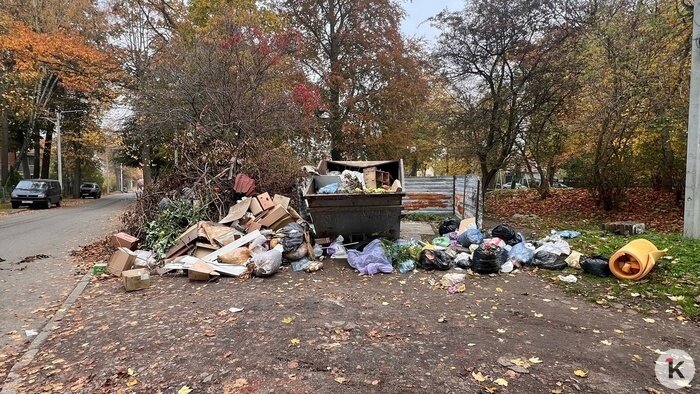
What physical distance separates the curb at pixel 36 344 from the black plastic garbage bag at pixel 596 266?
6.55 metres

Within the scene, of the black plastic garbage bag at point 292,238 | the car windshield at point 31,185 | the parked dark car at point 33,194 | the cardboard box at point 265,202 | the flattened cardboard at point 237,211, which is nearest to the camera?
the black plastic garbage bag at point 292,238

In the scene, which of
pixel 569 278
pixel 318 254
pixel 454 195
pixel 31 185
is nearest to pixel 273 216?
pixel 318 254

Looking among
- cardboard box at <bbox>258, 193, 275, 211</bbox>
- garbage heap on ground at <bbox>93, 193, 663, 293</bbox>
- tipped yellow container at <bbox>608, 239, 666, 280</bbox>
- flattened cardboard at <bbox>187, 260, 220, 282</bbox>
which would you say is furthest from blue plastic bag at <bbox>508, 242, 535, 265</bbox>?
flattened cardboard at <bbox>187, 260, 220, 282</bbox>

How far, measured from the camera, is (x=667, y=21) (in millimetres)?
9781

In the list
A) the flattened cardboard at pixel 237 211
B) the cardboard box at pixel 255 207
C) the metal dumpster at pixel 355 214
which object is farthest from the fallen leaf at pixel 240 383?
the cardboard box at pixel 255 207

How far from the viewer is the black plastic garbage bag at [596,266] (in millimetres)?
5941

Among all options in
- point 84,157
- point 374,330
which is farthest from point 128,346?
point 84,157

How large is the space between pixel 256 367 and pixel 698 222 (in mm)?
8059

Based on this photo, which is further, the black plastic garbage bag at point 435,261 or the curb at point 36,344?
the black plastic garbage bag at point 435,261

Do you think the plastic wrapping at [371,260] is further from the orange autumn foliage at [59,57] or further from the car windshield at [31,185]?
the car windshield at [31,185]

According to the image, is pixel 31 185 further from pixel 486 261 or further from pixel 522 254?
pixel 522 254

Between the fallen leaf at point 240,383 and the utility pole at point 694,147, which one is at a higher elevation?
the utility pole at point 694,147

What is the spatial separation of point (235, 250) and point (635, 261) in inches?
228

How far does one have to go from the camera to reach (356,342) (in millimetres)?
3998
